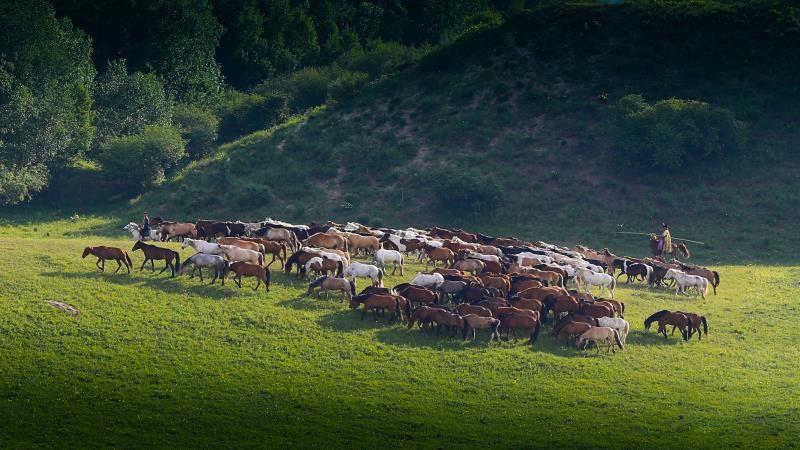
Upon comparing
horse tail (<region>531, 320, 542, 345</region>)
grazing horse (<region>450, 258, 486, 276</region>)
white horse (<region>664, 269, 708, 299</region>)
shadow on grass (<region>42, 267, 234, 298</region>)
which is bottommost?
shadow on grass (<region>42, 267, 234, 298</region>)

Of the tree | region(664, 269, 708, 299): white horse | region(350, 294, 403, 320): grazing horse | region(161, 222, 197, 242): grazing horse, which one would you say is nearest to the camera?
region(350, 294, 403, 320): grazing horse

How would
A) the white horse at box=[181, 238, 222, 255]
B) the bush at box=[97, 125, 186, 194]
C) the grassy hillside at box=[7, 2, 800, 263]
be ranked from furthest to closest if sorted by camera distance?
the bush at box=[97, 125, 186, 194], the grassy hillside at box=[7, 2, 800, 263], the white horse at box=[181, 238, 222, 255]

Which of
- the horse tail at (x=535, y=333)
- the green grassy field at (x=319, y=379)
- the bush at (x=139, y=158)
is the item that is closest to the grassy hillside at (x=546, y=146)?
the bush at (x=139, y=158)

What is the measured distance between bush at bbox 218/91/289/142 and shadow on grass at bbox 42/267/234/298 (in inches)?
2096

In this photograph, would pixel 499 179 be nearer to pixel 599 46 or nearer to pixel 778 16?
pixel 599 46

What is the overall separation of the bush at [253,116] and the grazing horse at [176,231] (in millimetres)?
42139

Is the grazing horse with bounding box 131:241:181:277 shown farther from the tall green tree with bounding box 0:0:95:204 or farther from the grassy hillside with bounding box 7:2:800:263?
the tall green tree with bounding box 0:0:95:204

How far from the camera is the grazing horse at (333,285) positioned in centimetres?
3853

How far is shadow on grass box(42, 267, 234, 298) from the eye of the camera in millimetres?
38594

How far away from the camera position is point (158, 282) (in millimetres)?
39250

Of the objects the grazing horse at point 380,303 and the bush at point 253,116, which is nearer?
the grazing horse at point 380,303

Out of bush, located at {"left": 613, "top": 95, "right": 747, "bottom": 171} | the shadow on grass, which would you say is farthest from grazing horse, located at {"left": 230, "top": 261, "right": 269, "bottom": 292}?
bush, located at {"left": 613, "top": 95, "right": 747, "bottom": 171}

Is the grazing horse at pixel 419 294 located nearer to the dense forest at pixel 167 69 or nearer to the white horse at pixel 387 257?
the white horse at pixel 387 257

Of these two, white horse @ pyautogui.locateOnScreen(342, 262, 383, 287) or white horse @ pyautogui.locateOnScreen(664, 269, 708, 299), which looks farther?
white horse @ pyautogui.locateOnScreen(664, 269, 708, 299)
